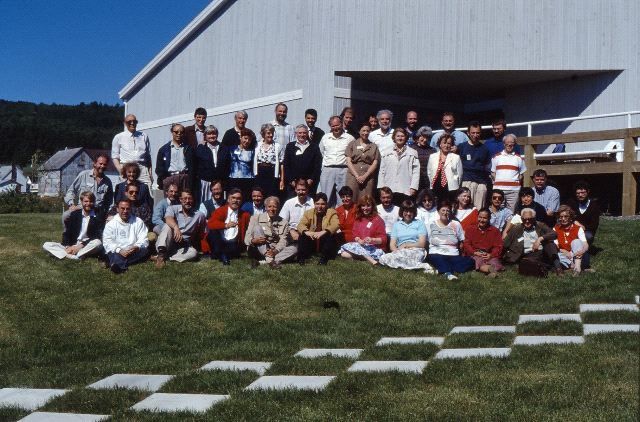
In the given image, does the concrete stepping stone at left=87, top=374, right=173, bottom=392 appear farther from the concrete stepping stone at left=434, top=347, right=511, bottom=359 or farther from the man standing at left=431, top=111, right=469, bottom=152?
the man standing at left=431, top=111, right=469, bottom=152

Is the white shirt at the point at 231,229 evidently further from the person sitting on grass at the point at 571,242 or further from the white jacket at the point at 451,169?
the person sitting on grass at the point at 571,242

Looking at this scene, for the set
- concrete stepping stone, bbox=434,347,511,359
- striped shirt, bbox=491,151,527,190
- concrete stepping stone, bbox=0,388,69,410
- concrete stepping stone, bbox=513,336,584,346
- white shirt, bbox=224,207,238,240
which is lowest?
concrete stepping stone, bbox=0,388,69,410

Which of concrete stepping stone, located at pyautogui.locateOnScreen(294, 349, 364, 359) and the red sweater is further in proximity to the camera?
the red sweater

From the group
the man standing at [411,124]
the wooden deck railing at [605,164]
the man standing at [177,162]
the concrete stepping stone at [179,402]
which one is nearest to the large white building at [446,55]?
the wooden deck railing at [605,164]

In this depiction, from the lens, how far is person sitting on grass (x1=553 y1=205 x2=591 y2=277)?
954 cm

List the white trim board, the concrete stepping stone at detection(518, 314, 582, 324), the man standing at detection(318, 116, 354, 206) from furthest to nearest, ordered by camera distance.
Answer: the white trim board
the man standing at detection(318, 116, 354, 206)
the concrete stepping stone at detection(518, 314, 582, 324)

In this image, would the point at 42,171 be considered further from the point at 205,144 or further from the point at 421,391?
the point at 421,391

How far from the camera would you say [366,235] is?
10430 millimetres

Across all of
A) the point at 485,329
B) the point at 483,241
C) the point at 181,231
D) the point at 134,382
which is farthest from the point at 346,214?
the point at 134,382

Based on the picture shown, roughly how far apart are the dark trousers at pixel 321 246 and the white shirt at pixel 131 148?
2.68 metres

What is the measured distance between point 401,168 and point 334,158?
0.97 metres

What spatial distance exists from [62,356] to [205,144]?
4365mm

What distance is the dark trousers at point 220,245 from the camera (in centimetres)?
1034

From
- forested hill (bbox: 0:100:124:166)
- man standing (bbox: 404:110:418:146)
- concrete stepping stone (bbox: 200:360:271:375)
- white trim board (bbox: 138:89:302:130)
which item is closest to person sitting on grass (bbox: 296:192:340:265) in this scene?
man standing (bbox: 404:110:418:146)
